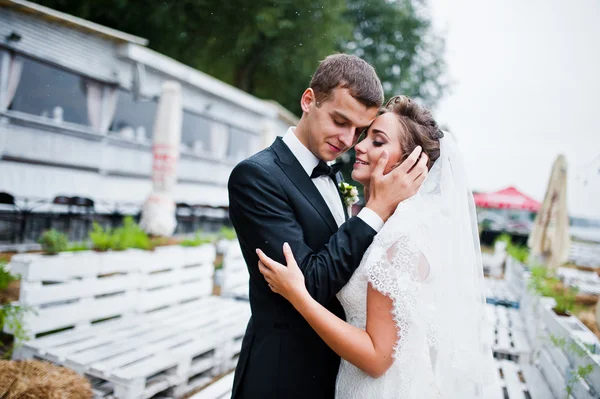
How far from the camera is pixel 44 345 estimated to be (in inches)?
143

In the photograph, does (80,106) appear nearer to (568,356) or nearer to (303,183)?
(303,183)

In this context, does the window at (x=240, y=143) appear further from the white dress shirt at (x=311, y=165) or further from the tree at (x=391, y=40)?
the white dress shirt at (x=311, y=165)

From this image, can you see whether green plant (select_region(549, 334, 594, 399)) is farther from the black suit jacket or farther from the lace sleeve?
the black suit jacket

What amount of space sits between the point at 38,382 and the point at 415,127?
8.81ft

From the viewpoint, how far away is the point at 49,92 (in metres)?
9.59

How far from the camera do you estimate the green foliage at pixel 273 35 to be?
16.3 meters

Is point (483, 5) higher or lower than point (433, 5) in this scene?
lower

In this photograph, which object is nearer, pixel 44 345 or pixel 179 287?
pixel 44 345

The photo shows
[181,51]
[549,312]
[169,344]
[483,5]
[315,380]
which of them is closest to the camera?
[315,380]

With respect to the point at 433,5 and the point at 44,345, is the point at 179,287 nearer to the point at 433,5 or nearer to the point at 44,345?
the point at 44,345

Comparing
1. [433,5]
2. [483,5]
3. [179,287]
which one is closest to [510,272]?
[483,5]

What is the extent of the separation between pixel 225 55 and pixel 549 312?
16953 millimetres

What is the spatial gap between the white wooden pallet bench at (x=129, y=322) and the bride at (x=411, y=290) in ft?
6.80

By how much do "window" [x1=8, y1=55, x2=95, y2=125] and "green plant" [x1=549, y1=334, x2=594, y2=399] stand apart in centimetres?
1005
